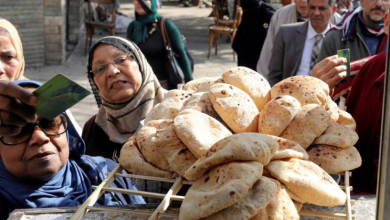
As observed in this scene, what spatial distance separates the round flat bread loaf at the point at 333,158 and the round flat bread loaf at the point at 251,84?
35 centimetres

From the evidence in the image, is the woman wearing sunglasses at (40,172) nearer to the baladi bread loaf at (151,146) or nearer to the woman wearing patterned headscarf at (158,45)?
the baladi bread loaf at (151,146)

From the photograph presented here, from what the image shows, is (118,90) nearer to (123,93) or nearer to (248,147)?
(123,93)

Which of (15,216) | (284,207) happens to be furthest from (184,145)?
(15,216)

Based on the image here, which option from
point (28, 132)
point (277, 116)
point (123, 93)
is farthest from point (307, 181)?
point (123, 93)

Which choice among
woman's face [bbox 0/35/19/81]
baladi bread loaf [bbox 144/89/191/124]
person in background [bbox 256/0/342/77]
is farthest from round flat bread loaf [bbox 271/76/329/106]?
person in background [bbox 256/0/342/77]

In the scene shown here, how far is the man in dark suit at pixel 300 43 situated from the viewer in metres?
5.54

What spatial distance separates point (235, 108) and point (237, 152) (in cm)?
41

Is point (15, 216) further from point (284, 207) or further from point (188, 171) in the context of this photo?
point (284, 207)

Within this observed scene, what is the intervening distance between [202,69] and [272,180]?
1038 cm

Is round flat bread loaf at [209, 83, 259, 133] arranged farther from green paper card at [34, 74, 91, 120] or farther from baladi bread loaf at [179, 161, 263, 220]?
green paper card at [34, 74, 91, 120]

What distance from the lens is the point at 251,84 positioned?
8.20ft

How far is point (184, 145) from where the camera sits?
2186mm

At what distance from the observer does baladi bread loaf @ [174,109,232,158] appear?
210 cm

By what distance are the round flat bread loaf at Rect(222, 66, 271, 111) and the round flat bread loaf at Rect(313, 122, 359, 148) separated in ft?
1.08
